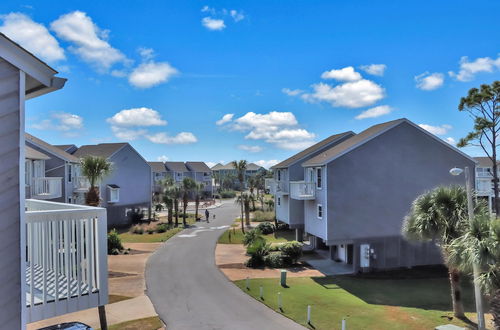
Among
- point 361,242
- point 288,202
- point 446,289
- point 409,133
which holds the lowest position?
point 446,289

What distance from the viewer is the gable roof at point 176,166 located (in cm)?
9125

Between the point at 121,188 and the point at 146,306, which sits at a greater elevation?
the point at 121,188

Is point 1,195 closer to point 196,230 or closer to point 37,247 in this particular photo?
point 37,247

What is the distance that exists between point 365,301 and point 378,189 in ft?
32.7

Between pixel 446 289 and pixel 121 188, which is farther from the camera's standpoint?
pixel 121 188

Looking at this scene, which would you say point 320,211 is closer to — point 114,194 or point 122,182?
point 114,194

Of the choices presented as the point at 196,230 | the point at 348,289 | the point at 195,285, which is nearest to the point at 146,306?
the point at 195,285

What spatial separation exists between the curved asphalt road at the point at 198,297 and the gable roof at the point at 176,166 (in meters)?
59.6

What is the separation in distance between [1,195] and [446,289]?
24.7 metres

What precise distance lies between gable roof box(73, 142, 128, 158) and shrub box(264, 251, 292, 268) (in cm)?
2759

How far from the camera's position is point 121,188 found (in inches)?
1900

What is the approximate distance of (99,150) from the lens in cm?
4900

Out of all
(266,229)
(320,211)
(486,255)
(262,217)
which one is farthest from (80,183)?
(486,255)

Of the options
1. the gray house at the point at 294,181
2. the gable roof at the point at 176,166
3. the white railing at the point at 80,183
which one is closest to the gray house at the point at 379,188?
the gray house at the point at 294,181
